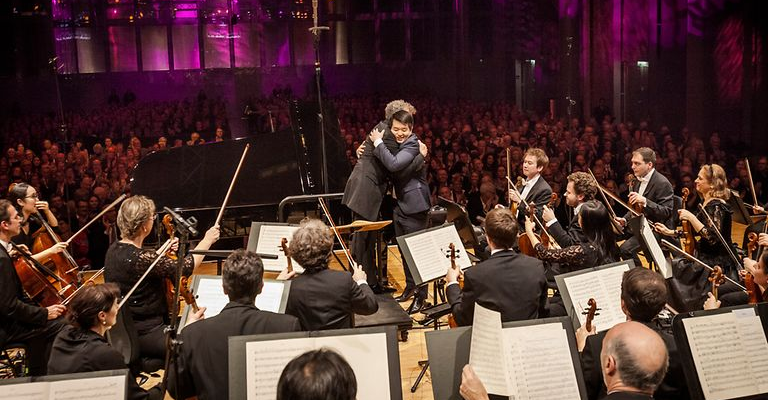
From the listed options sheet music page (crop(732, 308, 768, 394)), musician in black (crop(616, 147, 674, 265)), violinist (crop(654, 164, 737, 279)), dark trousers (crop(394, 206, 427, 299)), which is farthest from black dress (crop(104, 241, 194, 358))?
violinist (crop(654, 164, 737, 279))

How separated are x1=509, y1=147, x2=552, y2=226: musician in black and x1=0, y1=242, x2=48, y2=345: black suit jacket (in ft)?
10.6

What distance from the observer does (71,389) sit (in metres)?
2.65

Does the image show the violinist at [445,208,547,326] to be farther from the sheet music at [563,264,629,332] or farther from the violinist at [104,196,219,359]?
the violinist at [104,196,219,359]

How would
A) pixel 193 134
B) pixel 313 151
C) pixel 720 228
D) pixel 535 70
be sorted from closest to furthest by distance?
1. pixel 720 228
2. pixel 313 151
3. pixel 193 134
4. pixel 535 70

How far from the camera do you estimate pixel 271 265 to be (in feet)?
14.9

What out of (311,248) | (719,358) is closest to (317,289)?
(311,248)

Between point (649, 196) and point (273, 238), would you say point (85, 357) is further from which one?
point (649, 196)

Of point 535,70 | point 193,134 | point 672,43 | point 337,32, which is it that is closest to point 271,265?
point 193,134

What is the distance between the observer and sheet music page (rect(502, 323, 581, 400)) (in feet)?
9.38

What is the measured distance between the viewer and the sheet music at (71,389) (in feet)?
8.57

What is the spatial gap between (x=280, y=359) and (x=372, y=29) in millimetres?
8120

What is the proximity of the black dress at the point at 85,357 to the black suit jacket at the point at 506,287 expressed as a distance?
4.87ft

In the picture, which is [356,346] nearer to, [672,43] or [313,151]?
[313,151]

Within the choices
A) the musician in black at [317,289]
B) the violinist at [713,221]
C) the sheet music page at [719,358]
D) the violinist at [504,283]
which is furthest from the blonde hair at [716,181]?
the musician in black at [317,289]
